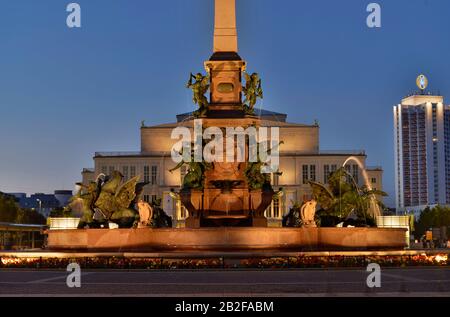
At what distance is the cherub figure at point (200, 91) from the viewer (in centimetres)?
4062

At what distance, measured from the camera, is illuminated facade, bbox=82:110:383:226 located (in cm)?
13425

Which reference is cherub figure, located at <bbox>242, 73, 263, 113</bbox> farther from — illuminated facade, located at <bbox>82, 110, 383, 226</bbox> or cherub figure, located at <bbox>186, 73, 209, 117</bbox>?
illuminated facade, located at <bbox>82, 110, 383, 226</bbox>

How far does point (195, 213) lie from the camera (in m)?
39.4

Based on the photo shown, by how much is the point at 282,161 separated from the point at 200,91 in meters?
95.4

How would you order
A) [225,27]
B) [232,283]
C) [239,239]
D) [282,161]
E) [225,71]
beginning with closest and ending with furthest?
[232,283]
[239,239]
[225,71]
[225,27]
[282,161]

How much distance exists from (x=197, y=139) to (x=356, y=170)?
98.2m

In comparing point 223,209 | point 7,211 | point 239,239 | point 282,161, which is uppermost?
point 282,161

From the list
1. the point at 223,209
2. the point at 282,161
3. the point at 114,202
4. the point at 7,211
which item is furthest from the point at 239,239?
the point at 282,161

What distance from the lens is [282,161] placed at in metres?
136

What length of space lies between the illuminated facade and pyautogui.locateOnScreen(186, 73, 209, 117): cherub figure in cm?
9237

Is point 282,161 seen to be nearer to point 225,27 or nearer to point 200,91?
point 225,27
